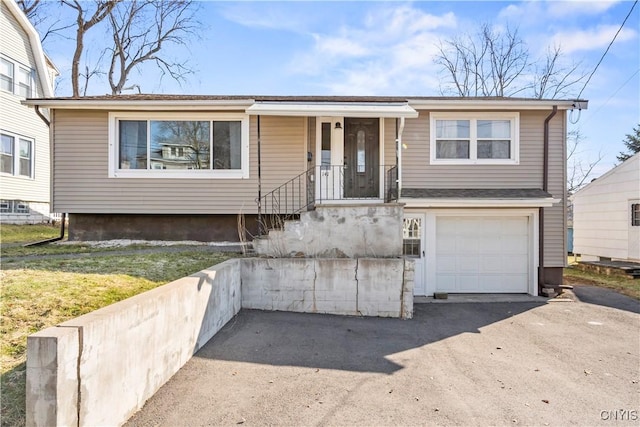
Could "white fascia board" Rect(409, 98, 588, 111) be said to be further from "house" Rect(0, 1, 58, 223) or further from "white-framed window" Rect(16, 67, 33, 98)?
"white-framed window" Rect(16, 67, 33, 98)

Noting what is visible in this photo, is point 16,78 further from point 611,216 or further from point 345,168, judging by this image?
point 611,216

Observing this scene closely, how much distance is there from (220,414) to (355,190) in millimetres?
7021

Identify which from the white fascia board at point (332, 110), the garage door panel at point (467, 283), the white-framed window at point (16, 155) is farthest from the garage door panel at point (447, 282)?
the white-framed window at point (16, 155)

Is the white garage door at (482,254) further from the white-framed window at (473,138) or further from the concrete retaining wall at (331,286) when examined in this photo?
the concrete retaining wall at (331,286)

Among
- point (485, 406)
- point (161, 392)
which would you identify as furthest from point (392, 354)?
point (161, 392)

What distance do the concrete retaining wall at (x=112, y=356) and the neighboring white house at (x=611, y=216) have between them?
14.1m

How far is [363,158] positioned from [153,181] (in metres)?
5.50

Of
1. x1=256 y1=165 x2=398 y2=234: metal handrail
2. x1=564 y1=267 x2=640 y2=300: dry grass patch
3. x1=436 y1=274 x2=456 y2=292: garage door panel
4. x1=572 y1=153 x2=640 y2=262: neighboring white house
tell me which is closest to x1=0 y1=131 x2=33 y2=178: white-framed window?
x1=256 y1=165 x2=398 y2=234: metal handrail

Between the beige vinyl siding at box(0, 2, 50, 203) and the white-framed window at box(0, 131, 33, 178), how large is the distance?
0.16 meters

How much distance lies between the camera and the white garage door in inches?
375

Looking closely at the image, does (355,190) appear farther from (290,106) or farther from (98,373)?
(98,373)

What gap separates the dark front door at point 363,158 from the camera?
979 cm

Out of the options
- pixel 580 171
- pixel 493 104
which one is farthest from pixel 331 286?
pixel 580 171

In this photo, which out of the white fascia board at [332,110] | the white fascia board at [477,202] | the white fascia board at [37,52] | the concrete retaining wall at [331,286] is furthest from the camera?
the white fascia board at [37,52]
